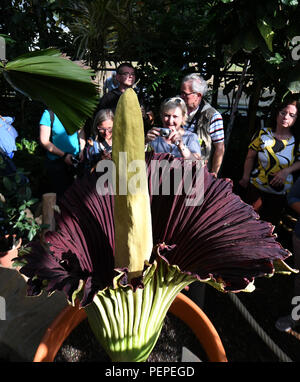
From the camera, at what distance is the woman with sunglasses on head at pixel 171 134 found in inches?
57.8

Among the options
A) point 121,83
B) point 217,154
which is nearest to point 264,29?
point 217,154

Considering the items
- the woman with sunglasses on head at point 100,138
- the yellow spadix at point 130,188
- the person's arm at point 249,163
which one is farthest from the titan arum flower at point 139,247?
the person's arm at point 249,163

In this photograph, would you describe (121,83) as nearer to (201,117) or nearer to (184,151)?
(201,117)

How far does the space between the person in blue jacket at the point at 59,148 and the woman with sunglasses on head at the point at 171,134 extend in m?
0.58

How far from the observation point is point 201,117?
1.80m

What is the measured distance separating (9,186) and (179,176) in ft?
2.56

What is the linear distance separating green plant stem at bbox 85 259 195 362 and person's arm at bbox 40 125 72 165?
1.32 meters

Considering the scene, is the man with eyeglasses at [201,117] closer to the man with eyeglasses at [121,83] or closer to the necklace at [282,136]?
the necklace at [282,136]

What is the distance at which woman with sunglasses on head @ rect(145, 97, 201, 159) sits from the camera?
1.47m

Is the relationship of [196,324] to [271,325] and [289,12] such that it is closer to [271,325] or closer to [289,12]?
[271,325]

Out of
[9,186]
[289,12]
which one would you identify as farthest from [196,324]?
[289,12]

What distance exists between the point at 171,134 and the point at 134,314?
0.93 meters

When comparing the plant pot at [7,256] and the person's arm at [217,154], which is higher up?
the person's arm at [217,154]

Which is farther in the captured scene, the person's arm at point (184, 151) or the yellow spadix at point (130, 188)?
the person's arm at point (184, 151)
